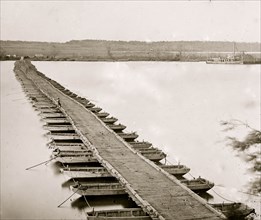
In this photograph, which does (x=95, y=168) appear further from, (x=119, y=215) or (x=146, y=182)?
(x=119, y=215)

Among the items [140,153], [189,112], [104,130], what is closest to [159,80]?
[189,112]

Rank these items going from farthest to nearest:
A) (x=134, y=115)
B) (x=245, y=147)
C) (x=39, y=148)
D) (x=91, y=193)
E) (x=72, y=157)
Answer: (x=134, y=115), (x=39, y=148), (x=72, y=157), (x=91, y=193), (x=245, y=147)

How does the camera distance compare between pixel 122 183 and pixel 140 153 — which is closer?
pixel 122 183

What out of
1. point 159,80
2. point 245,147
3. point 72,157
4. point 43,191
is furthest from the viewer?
point 159,80

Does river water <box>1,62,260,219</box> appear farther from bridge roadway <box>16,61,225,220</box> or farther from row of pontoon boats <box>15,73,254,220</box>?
bridge roadway <box>16,61,225,220</box>

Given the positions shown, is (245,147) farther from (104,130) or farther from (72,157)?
(104,130)

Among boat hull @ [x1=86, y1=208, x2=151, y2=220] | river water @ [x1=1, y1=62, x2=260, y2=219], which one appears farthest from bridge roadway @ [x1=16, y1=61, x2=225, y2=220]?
river water @ [x1=1, y1=62, x2=260, y2=219]
